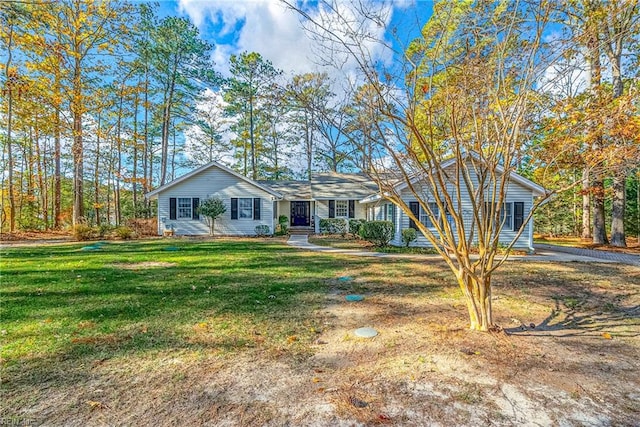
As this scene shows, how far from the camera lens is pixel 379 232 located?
12844 mm

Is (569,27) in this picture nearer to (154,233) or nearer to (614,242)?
(614,242)

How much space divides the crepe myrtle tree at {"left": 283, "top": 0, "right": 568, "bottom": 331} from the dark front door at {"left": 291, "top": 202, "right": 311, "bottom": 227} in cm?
1728

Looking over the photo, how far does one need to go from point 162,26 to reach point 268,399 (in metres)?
25.0

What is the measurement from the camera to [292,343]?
133 inches

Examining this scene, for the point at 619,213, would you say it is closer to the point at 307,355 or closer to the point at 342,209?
the point at 342,209

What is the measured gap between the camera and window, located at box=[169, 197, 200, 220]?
17.1m

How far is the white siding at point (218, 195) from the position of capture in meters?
17.2

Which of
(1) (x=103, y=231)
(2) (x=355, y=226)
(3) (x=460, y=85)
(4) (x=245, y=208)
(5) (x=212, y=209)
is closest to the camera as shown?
(3) (x=460, y=85)

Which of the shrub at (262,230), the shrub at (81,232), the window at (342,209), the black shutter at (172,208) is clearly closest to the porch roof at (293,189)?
the window at (342,209)

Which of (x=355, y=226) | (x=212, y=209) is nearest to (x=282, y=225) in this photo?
(x=212, y=209)

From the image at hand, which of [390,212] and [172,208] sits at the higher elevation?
[172,208]

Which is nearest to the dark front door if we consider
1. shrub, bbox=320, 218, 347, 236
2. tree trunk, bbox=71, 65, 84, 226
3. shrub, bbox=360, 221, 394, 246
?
shrub, bbox=320, 218, 347, 236

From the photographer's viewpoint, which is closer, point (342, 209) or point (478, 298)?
point (478, 298)

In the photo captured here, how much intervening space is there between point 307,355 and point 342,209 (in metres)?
16.7
